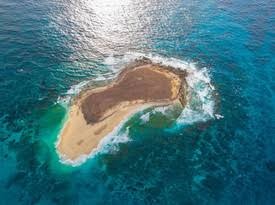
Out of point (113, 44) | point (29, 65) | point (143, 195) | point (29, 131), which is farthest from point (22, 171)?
point (113, 44)

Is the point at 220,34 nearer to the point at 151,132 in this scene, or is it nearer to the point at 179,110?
the point at 179,110

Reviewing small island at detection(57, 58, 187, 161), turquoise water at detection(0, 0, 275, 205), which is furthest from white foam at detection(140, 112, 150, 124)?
small island at detection(57, 58, 187, 161)

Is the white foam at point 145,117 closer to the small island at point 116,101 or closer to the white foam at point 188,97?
the white foam at point 188,97

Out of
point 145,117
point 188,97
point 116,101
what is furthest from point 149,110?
point 188,97

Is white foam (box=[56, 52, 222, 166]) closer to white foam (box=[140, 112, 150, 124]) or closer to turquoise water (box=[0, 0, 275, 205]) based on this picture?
white foam (box=[140, 112, 150, 124])

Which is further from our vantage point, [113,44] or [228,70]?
[113,44]

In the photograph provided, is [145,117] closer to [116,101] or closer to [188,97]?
[116,101]
